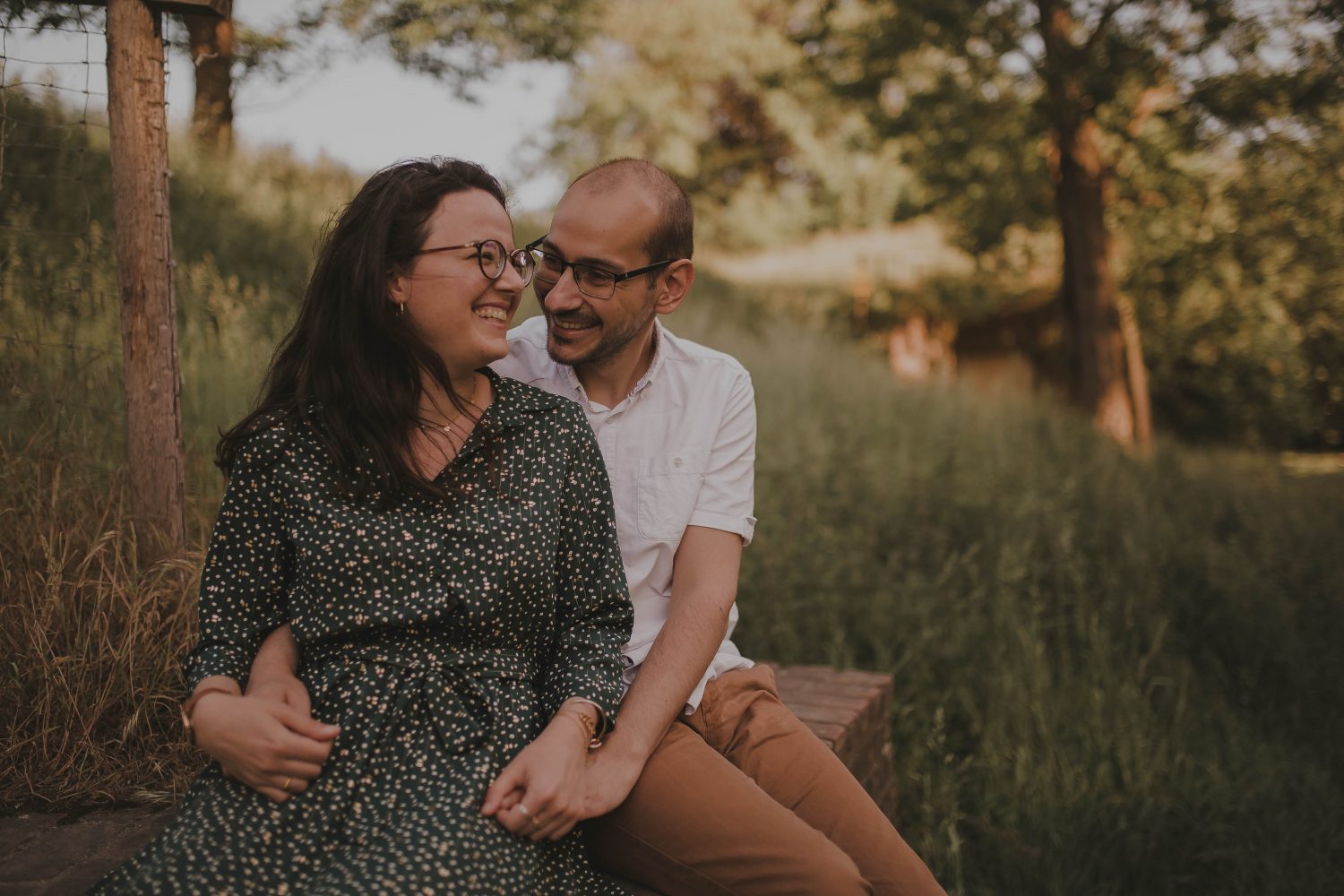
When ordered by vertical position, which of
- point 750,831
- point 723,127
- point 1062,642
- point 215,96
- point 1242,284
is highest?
point 723,127

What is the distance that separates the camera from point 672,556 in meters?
2.59

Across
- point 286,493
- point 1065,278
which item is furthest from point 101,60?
point 1065,278

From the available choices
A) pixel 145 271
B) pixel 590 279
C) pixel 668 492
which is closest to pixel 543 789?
pixel 668 492

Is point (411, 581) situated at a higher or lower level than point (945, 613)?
higher

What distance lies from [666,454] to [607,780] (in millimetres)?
885

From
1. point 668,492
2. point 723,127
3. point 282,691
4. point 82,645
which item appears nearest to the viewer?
point 282,691

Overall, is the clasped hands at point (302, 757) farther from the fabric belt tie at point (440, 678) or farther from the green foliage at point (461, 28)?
the green foliage at point (461, 28)

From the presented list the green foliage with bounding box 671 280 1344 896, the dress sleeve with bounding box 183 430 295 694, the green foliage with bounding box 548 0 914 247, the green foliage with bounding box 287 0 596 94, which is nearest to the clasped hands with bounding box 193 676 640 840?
the dress sleeve with bounding box 183 430 295 694

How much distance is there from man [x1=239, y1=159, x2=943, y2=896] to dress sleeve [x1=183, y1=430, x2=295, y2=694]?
2.40 ft

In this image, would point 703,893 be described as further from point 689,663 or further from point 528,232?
point 528,232

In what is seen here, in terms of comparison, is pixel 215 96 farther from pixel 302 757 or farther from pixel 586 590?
pixel 302 757

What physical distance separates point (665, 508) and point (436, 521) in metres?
0.71

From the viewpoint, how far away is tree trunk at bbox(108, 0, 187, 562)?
287cm

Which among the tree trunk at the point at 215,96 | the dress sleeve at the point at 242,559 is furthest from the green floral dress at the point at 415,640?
the tree trunk at the point at 215,96
